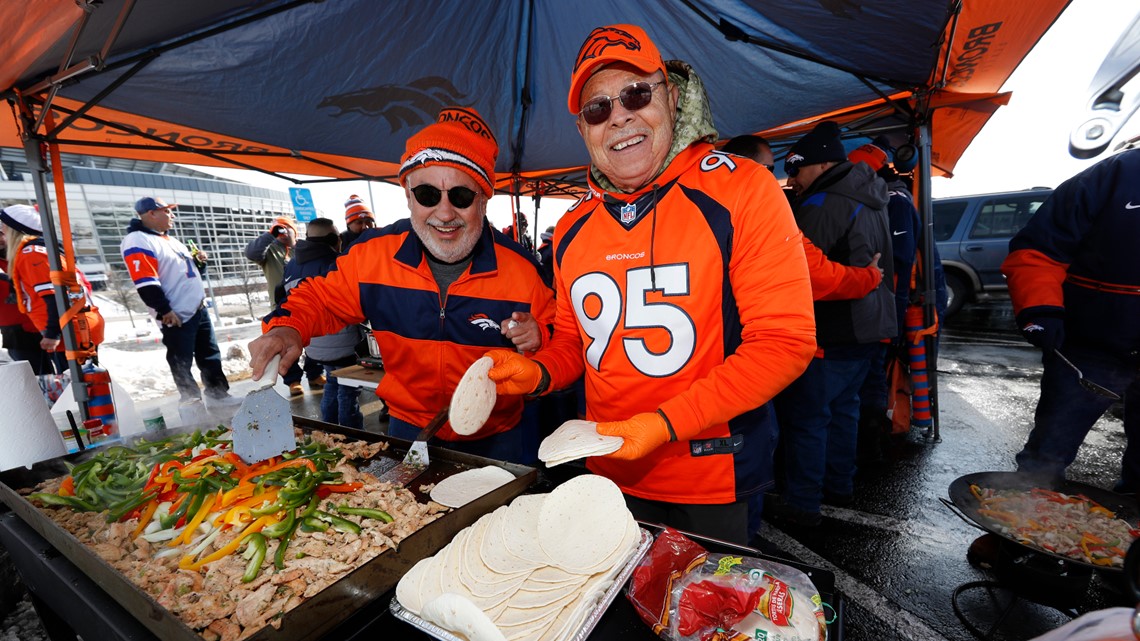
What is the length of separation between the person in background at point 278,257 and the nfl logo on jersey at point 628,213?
22.3 feet

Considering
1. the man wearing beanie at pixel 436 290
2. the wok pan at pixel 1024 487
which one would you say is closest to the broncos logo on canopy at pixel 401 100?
the man wearing beanie at pixel 436 290

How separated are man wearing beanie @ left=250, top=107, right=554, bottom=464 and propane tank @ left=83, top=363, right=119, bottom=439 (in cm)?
267

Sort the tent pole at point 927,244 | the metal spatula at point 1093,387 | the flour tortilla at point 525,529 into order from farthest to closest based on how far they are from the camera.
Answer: the tent pole at point 927,244, the metal spatula at point 1093,387, the flour tortilla at point 525,529

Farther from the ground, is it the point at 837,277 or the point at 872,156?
the point at 872,156

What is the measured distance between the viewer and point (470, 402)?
1804 millimetres

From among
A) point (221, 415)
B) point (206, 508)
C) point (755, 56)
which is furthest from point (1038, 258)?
point (221, 415)

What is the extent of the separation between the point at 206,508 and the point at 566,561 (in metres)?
1.38

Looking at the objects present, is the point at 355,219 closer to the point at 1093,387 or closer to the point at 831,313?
the point at 831,313

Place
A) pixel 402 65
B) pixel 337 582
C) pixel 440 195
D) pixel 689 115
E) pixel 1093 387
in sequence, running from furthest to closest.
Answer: pixel 402 65 < pixel 1093 387 < pixel 440 195 < pixel 689 115 < pixel 337 582

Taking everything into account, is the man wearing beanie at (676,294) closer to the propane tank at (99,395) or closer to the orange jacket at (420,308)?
the orange jacket at (420,308)

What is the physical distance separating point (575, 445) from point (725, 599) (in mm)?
563

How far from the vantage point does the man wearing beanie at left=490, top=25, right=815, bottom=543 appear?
1.49 m

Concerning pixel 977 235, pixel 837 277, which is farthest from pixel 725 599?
pixel 977 235

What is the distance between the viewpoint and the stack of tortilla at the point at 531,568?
39.7 inches
